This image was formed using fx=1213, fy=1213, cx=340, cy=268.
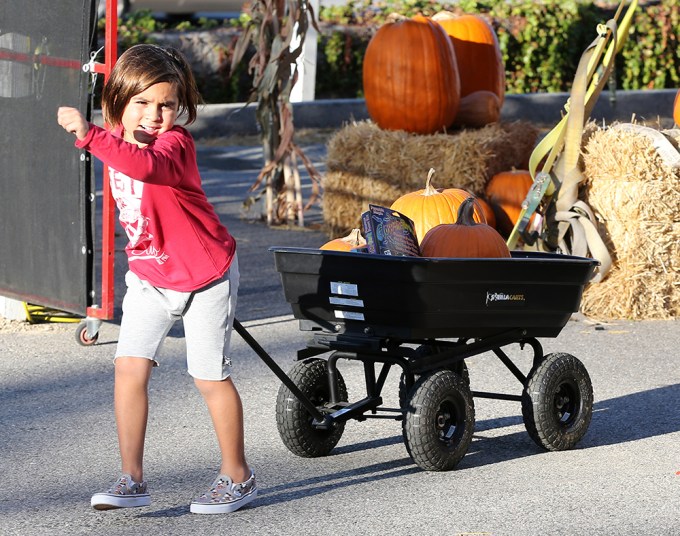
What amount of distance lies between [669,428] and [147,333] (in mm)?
2197

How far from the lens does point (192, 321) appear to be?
387cm

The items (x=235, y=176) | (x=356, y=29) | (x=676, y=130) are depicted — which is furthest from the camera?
(x=356, y=29)

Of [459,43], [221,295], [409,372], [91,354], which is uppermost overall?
[459,43]

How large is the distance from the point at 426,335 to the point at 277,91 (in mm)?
5450

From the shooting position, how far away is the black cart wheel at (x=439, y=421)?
416cm

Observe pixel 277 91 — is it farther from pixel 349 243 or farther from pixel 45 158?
pixel 349 243

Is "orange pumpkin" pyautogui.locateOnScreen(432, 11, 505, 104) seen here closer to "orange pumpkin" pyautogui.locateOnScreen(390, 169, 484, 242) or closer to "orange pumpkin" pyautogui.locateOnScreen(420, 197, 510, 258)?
"orange pumpkin" pyautogui.locateOnScreen(390, 169, 484, 242)

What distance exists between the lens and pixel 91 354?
19.6 ft

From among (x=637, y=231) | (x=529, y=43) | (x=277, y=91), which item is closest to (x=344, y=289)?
(x=637, y=231)

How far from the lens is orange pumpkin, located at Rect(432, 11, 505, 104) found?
9070 mm

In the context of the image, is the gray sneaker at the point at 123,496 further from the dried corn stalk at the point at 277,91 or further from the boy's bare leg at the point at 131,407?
the dried corn stalk at the point at 277,91

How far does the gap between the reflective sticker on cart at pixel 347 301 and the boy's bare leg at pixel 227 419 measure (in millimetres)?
568

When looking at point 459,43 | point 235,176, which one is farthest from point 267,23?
point 235,176

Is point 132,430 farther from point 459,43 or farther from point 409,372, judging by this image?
point 459,43
